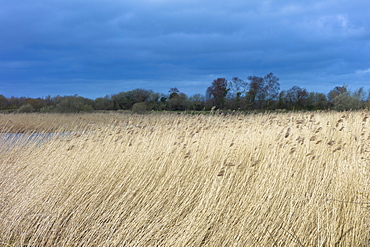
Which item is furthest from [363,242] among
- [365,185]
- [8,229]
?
[8,229]

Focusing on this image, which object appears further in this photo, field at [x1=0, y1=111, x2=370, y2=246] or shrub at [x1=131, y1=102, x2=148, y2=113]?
shrub at [x1=131, y1=102, x2=148, y2=113]

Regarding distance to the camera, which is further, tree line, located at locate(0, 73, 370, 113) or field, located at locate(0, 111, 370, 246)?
tree line, located at locate(0, 73, 370, 113)

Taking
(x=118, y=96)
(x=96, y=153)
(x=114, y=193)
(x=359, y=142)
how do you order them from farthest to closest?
(x=118, y=96) < (x=96, y=153) < (x=359, y=142) < (x=114, y=193)

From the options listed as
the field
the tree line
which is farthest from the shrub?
the field

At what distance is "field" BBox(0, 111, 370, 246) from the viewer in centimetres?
343

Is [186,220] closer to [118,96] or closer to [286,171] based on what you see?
[286,171]

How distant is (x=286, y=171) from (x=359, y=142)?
6.83 feet

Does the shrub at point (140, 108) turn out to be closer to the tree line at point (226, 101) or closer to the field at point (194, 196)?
the tree line at point (226, 101)

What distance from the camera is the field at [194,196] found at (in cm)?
343

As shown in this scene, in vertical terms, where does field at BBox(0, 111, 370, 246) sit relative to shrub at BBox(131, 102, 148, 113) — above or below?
below

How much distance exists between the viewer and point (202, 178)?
Answer: 459cm

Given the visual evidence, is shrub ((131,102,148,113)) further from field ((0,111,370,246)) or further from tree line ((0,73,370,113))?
field ((0,111,370,246))

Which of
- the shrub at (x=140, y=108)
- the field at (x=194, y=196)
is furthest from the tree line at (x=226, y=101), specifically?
the field at (x=194, y=196)

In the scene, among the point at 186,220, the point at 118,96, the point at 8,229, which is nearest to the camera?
the point at 186,220
